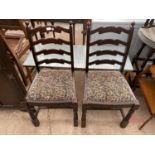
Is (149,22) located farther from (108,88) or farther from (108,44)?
(108,88)

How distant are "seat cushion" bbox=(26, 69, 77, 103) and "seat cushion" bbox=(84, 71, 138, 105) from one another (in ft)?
0.53

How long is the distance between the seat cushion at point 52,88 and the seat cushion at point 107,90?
16 cm

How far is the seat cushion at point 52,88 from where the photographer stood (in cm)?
132

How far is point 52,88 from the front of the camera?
54.1 inches

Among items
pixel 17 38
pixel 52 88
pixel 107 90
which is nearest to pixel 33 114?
pixel 52 88

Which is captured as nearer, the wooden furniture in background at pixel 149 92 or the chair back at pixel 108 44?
the chair back at pixel 108 44

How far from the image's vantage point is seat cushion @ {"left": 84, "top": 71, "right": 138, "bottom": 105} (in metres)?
1.30

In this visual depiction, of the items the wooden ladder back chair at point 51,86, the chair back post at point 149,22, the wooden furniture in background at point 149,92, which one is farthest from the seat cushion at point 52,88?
the chair back post at point 149,22

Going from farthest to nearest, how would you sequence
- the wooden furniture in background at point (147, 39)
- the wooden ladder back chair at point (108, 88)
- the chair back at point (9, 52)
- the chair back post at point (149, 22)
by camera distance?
the chair back post at point (149, 22), the wooden furniture in background at point (147, 39), the wooden ladder back chair at point (108, 88), the chair back at point (9, 52)

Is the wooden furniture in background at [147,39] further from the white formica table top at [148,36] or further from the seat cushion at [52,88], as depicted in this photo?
the seat cushion at [52,88]

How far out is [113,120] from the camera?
66.7 inches
